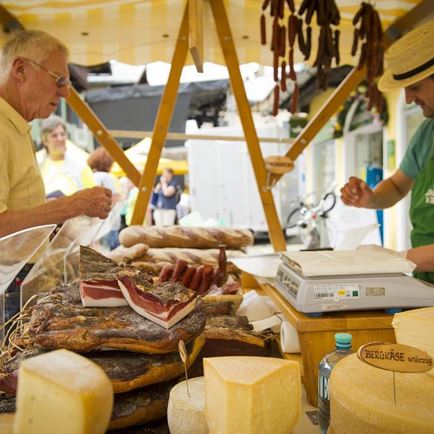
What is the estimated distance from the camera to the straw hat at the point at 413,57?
203 centimetres

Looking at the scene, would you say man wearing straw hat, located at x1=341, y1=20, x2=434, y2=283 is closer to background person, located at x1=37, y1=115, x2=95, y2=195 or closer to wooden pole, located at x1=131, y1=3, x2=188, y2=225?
wooden pole, located at x1=131, y1=3, x2=188, y2=225

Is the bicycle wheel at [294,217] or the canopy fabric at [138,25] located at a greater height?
the canopy fabric at [138,25]

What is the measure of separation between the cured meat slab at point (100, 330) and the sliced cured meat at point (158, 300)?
0.01m

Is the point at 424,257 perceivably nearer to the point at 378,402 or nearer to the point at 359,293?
the point at 359,293

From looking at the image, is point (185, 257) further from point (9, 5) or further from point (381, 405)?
point (381, 405)

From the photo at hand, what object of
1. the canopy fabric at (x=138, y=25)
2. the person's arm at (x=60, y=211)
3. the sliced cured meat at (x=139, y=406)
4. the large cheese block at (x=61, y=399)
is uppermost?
the canopy fabric at (x=138, y=25)

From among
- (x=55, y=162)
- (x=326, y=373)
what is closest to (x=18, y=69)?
(x=326, y=373)

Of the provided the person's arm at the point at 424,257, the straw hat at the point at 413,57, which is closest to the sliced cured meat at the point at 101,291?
the person's arm at the point at 424,257

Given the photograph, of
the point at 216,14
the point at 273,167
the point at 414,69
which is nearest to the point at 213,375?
the point at 414,69

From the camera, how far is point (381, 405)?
0.71 m

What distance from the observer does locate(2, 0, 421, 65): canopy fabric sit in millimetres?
3135

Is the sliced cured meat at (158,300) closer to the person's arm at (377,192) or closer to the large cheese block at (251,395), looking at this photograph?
the large cheese block at (251,395)

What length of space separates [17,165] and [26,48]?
54cm

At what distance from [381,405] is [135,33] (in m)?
3.26
